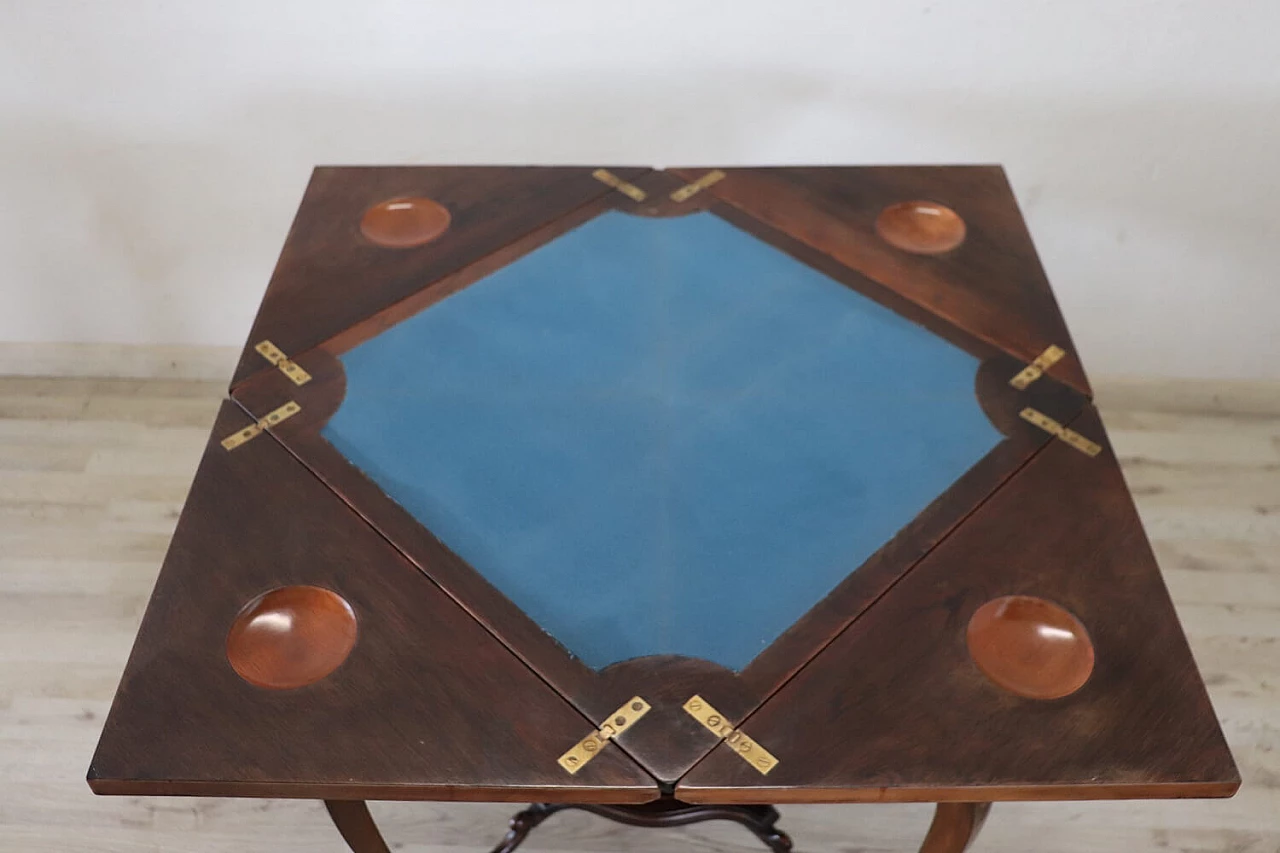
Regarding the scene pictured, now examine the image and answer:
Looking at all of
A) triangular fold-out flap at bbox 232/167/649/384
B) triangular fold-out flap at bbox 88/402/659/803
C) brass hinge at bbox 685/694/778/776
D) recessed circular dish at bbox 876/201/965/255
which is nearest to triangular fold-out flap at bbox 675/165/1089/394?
recessed circular dish at bbox 876/201/965/255

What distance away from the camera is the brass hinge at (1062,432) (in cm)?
129

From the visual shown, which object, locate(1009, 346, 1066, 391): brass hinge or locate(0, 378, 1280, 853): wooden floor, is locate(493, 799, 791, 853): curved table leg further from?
locate(1009, 346, 1066, 391): brass hinge

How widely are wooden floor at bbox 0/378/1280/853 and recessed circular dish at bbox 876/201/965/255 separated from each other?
37.5 inches

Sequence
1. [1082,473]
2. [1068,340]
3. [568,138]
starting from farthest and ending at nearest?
[568,138], [1068,340], [1082,473]

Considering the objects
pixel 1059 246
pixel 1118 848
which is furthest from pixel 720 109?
pixel 1118 848

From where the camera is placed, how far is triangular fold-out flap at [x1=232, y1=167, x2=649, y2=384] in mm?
1475

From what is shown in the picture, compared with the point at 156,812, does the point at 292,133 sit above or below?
above

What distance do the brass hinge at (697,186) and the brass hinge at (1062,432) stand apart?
62 cm

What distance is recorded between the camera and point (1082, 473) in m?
1.26

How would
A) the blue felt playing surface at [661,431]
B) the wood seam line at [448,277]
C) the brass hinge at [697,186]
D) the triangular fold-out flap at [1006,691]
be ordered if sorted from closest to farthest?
the triangular fold-out flap at [1006,691] → the blue felt playing surface at [661,431] → the wood seam line at [448,277] → the brass hinge at [697,186]

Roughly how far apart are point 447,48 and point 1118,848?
184 cm

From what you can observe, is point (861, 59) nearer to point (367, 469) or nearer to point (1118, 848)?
point (367, 469)

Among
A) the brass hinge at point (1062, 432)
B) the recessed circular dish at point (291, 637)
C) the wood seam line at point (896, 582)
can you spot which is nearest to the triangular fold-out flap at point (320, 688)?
the recessed circular dish at point (291, 637)

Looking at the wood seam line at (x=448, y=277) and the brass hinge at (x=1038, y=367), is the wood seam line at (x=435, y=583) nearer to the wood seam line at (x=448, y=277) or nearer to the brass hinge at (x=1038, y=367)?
the wood seam line at (x=448, y=277)
